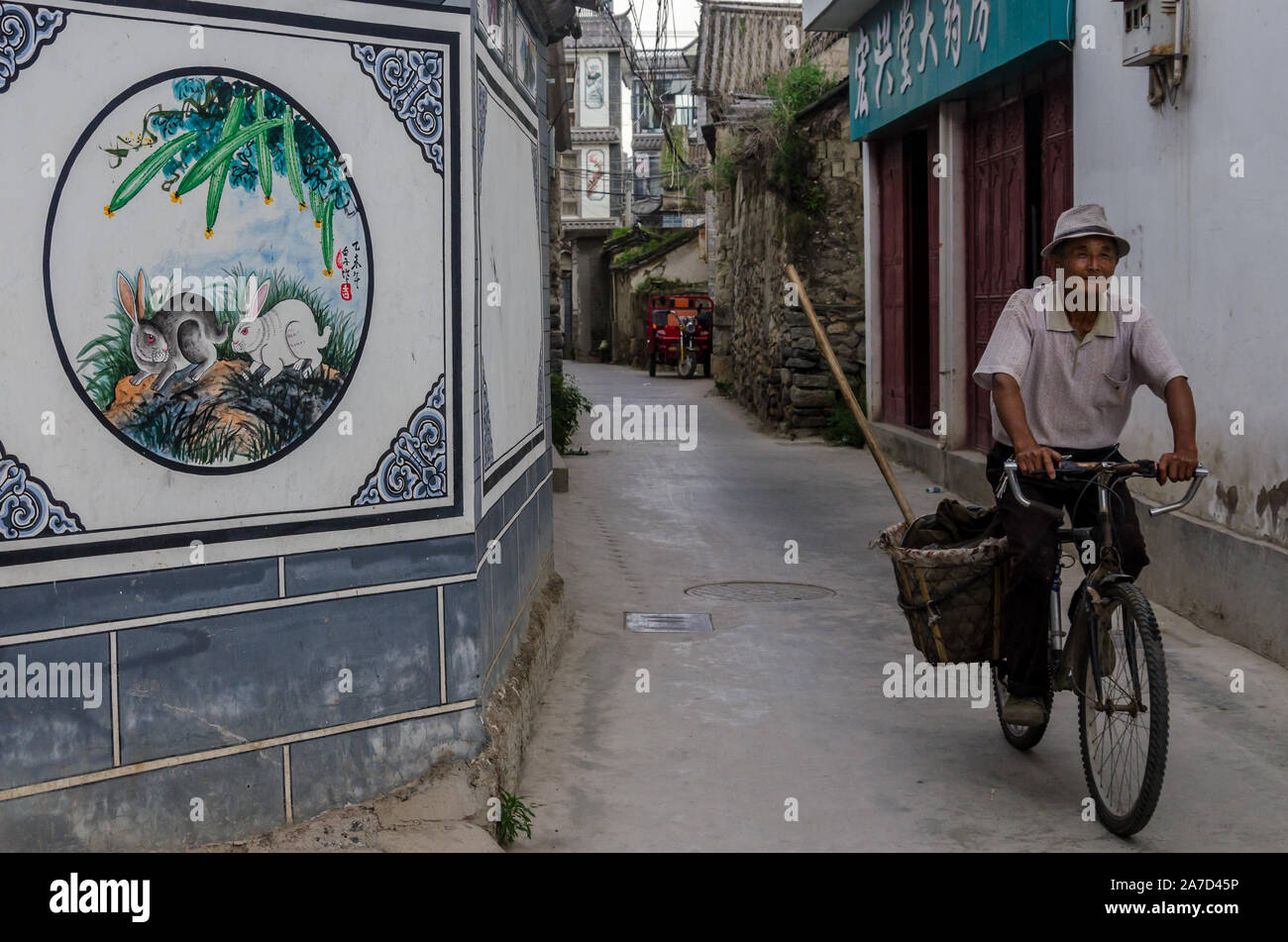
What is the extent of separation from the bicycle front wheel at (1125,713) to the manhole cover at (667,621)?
293 cm

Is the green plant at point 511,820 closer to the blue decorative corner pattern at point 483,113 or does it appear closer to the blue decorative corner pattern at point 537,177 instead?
the blue decorative corner pattern at point 483,113

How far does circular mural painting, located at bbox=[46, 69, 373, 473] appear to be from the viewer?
11.4 ft

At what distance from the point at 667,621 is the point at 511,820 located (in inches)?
123

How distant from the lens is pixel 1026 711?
465 centimetres

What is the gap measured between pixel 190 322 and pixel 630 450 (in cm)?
1175

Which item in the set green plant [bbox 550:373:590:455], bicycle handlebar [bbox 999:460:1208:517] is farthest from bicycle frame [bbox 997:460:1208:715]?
green plant [bbox 550:373:590:455]

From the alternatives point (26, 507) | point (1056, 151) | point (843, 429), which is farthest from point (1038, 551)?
point (843, 429)

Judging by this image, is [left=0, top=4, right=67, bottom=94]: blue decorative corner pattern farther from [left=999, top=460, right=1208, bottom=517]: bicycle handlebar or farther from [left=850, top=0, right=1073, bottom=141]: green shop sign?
[left=850, top=0, right=1073, bottom=141]: green shop sign

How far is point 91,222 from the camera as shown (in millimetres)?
3443

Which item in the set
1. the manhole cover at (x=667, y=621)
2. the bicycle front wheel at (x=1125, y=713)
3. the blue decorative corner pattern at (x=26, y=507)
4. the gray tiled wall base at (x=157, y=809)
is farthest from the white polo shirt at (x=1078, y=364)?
the manhole cover at (x=667, y=621)

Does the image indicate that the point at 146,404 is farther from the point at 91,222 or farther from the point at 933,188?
the point at 933,188

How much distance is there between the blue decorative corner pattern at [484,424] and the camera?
460 centimetres

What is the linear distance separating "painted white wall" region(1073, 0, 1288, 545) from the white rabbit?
13.7 feet

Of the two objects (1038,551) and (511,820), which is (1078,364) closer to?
(1038,551)
